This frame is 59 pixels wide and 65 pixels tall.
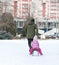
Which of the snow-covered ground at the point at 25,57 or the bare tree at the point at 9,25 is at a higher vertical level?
the snow-covered ground at the point at 25,57

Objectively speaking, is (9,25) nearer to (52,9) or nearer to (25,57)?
(25,57)

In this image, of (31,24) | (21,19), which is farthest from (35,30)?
(21,19)

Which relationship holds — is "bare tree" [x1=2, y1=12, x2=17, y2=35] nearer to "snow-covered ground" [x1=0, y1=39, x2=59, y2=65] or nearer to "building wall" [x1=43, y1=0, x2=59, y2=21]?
"snow-covered ground" [x1=0, y1=39, x2=59, y2=65]

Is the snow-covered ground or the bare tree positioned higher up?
the snow-covered ground

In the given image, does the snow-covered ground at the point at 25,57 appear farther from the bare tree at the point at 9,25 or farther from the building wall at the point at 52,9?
the building wall at the point at 52,9

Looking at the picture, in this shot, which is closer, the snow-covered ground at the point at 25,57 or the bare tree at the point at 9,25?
the snow-covered ground at the point at 25,57

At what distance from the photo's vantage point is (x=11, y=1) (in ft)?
226

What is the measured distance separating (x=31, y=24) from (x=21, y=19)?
57844 mm

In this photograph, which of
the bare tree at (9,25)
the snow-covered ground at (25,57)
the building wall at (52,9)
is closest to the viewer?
the snow-covered ground at (25,57)

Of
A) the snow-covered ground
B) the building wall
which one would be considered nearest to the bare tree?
the snow-covered ground

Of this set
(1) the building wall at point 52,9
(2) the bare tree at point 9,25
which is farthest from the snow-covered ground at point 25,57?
(1) the building wall at point 52,9

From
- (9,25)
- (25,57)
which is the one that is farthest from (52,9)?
(25,57)

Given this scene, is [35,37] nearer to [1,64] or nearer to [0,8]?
[1,64]

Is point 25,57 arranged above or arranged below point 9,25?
above
